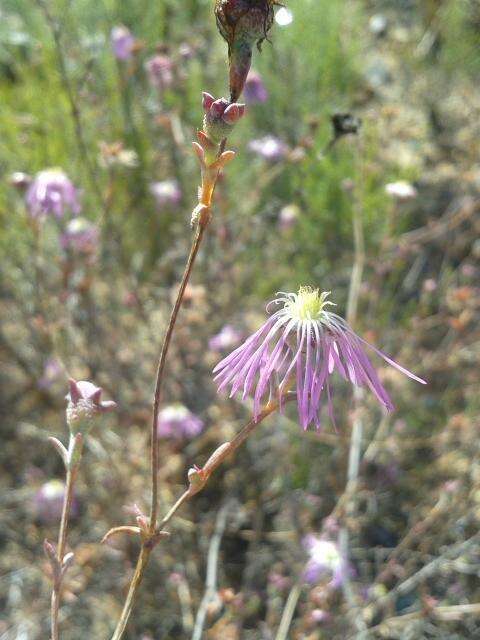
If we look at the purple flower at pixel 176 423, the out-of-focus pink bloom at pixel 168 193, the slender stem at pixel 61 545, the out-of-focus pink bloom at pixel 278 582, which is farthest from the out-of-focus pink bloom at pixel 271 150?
the slender stem at pixel 61 545

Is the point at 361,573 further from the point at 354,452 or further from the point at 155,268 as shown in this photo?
the point at 155,268

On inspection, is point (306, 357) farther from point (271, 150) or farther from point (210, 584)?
point (271, 150)

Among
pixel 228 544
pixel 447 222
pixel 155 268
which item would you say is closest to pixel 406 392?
pixel 447 222

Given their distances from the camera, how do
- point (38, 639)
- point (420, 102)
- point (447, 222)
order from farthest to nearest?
point (420, 102), point (447, 222), point (38, 639)

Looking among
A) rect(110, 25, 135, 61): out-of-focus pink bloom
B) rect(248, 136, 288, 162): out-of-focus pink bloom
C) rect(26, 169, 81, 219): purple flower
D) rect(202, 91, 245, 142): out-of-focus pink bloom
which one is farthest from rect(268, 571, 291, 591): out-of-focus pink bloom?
rect(110, 25, 135, 61): out-of-focus pink bloom

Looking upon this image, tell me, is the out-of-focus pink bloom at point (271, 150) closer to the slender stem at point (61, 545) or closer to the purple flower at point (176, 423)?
the purple flower at point (176, 423)

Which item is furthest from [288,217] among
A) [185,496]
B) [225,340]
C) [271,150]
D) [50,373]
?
[185,496]
